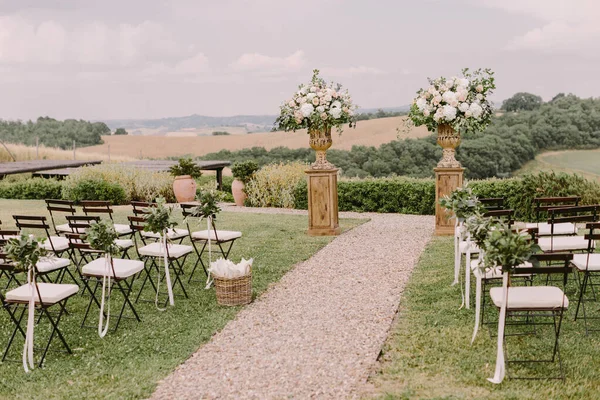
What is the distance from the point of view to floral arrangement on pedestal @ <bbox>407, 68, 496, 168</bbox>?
10492mm

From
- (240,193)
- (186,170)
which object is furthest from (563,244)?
(186,170)

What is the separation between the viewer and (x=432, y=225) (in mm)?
12539

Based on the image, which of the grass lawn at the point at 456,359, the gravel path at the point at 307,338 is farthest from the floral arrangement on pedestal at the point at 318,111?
the grass lawn at the point at 456,359

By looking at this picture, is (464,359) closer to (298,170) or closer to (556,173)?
(556,173)

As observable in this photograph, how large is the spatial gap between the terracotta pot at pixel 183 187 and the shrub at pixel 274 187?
1.56 metres

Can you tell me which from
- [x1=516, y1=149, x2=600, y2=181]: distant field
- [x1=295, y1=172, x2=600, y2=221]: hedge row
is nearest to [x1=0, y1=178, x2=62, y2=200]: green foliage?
[x1=295, y1=172, x2=600, y2=221]: hedge row

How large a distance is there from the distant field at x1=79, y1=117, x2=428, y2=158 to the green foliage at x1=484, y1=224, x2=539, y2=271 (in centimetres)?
3166

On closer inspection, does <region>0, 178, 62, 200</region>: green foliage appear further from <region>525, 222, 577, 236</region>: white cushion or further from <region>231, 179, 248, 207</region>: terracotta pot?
<region>525, 222, 577, 236</region>: white cushion

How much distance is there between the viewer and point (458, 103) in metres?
10.5

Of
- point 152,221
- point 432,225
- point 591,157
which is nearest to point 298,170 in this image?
point 432,225

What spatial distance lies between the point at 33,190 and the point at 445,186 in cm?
1292

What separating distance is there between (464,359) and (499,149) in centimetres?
2387

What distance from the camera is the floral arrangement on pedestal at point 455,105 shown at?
10492mm

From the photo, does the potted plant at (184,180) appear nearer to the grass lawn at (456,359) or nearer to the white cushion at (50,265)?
the white cushion at (50,265)
